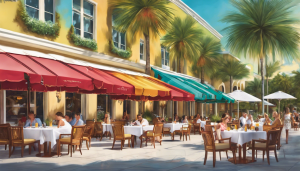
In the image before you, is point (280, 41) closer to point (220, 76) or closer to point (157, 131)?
point (157, 131)

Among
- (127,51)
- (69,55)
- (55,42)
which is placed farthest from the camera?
(127,51)

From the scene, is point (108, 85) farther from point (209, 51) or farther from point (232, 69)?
point (232, 69)

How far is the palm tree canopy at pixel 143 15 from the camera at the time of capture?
17797mm

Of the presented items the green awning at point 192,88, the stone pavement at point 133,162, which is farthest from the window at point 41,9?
the green awning at point 192,88

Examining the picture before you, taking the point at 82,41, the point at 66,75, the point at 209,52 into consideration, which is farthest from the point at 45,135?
the point at 209,52

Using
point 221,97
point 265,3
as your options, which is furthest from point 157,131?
point 221,97

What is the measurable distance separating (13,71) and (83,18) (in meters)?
8.35

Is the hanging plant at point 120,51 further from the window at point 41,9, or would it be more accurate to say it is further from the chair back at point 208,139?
the chair back at point 208,139

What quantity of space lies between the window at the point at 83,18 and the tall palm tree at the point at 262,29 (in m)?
7.26

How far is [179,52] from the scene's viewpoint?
75.2 ft

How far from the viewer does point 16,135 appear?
406 inches

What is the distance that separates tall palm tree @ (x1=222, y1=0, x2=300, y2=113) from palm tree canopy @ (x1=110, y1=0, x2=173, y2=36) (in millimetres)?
3389

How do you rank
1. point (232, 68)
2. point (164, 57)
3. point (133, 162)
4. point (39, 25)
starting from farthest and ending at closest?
1. point (232, 68)
2. point (164, 57)
3. point (39, 25)
4. point (133, 162)

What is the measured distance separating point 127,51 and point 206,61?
891 cm
